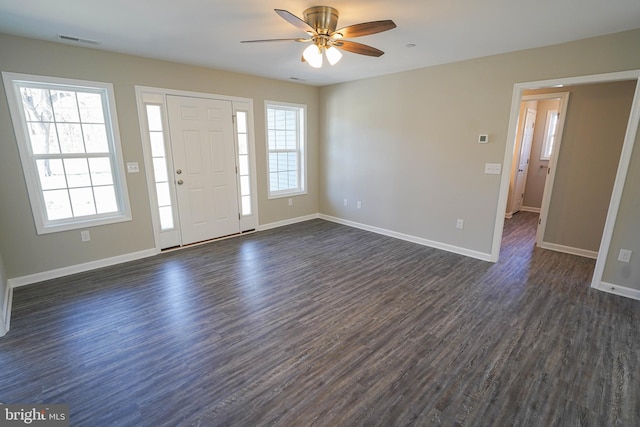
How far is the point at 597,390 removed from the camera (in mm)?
1859

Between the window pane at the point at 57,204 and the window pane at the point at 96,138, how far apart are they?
1.94 ft

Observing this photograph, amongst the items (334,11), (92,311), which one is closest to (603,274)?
(334,11)

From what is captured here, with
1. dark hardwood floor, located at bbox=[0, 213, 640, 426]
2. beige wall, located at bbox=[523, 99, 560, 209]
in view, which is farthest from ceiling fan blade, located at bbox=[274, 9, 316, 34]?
beige wall, located at bbox=[523, 99, 560, 209]

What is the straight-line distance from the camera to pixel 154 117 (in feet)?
12.5

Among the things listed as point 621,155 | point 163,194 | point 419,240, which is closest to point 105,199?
point 163,194

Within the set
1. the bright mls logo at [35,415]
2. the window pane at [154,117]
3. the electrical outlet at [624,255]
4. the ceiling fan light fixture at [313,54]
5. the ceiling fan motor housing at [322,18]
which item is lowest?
the bright mls logo at [35,415]

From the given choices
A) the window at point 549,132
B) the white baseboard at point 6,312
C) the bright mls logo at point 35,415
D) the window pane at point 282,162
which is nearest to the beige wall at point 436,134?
the window pane at point 282,162

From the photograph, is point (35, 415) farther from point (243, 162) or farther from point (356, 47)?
point (243, 162)

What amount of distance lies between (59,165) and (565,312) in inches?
216

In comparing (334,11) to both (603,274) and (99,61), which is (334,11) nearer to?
(99,61)

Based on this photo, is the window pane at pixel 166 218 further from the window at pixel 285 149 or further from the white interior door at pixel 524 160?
the white interior door at pixel 524 160

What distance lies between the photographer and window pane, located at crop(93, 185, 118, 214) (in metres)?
3.56

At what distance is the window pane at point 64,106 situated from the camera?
318 cm

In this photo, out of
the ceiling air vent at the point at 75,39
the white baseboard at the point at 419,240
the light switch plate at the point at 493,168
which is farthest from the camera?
the white baseboard at the point at 419,240
